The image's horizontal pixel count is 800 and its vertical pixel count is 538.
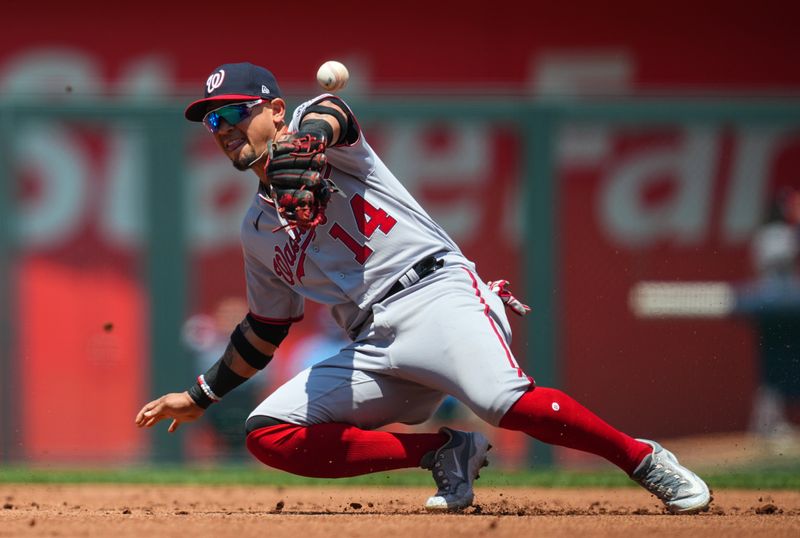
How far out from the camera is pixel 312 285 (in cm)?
435

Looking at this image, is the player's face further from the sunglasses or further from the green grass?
the green grass

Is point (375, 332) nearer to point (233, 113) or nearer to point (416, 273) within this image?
point (416, 273)

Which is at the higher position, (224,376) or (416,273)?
(416,273)

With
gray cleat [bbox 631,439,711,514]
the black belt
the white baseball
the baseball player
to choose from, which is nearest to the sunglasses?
the baseball player

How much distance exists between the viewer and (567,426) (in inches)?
163

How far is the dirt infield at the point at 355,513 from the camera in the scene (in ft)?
12.9

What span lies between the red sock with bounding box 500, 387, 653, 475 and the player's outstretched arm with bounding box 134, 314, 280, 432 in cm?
92

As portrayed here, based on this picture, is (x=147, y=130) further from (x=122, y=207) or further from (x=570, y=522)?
(x=570, y=522)

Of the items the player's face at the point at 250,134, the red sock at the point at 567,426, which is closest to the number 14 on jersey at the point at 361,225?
the player's face at the point at 250,134

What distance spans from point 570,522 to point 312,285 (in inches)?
44.4

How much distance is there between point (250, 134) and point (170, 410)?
3.45ft

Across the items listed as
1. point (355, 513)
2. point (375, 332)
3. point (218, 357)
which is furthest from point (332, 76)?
point (218, 357)

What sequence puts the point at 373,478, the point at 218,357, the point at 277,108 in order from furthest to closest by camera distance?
1. the point at 218,357
2. the point at 373,478
3. the point at 277,108

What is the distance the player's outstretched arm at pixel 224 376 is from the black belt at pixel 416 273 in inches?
20.5
